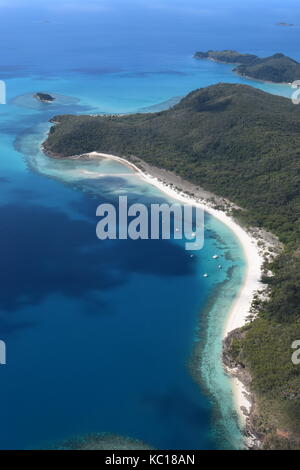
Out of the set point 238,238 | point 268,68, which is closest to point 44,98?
point 268,68

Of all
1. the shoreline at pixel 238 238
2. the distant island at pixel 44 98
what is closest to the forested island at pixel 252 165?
the shoreline at pixel 238 238

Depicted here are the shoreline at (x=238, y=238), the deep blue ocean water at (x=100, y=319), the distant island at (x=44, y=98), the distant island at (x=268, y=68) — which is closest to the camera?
the deep blue ocean water at (x=100, y=319)

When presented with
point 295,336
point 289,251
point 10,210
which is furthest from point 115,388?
point 10,210

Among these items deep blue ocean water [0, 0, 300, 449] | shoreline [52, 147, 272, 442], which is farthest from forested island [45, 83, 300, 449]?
deep blue ocean water [0, 0, 300, 449]

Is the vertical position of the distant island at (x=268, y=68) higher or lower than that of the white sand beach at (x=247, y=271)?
higher

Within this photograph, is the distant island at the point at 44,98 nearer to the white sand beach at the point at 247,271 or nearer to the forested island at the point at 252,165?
the forested island at the point at 252,165

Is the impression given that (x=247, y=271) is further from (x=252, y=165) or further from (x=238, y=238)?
(x=252, y=165)

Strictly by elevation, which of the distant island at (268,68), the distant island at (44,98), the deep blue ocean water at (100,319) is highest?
the distant island at (268,68)

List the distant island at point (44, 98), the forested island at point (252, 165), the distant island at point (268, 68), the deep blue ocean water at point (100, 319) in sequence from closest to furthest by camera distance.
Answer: the deep blue ocean water at point (100, 319) → the forested island at point (252, 165) → the distant island at point (44, 98) → the distant island at point (268, 68)
